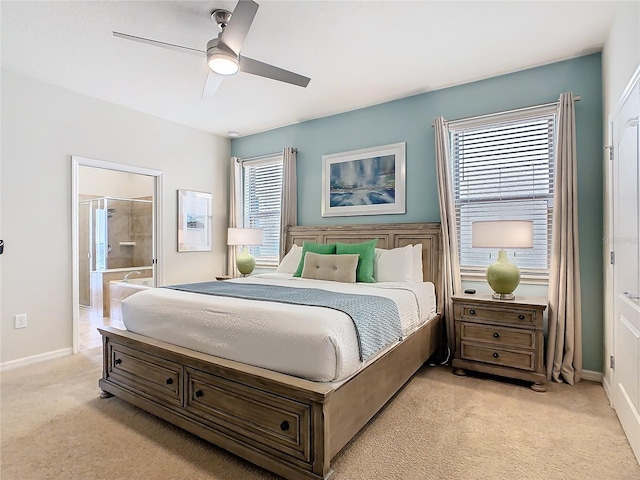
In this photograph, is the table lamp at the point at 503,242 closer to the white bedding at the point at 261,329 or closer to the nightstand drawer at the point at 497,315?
the nightstand drawer at the point at 497,315

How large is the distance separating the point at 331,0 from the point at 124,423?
9.90 ft

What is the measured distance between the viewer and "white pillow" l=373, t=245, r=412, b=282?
3383 millimetres

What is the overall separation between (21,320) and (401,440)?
353 cm

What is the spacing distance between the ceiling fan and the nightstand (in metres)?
2.33

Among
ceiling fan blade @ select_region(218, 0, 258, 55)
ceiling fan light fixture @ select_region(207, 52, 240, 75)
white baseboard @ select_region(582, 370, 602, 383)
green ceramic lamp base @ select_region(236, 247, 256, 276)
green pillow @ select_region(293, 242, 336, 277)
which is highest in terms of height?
ceiling fan blade @ select_region(218, 0, 258, 55)

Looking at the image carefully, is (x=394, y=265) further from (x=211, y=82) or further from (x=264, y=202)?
(x=264, y=202)

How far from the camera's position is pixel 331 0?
233 centimetres

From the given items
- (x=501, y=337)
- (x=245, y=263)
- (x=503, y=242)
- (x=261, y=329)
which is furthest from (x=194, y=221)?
(x=501, y=337)

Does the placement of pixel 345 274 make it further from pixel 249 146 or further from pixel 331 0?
pixel 249 146

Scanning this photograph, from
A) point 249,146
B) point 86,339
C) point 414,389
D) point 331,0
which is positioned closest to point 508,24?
point 331,0

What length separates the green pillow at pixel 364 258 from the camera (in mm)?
3385

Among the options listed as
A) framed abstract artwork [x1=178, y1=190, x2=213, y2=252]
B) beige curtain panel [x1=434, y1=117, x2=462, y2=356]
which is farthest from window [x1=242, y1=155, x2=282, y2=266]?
beige curtain panel [x1=434, y1=117, x2=462, y2=356]

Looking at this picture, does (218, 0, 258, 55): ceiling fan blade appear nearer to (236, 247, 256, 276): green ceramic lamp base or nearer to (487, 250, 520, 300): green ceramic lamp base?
(487, 250, 520, 300): green ceramic lamp base

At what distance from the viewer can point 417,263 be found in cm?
354
